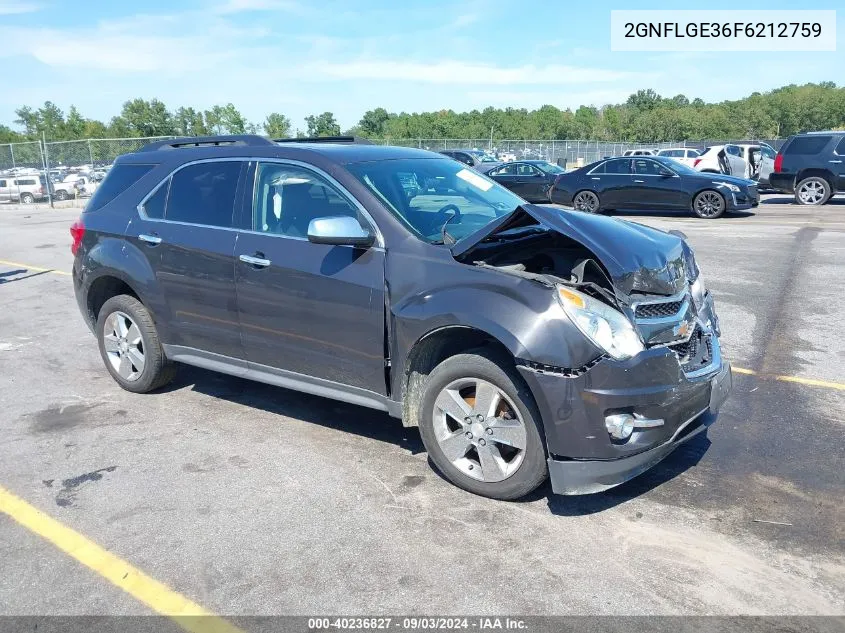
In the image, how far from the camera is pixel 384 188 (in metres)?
4.39

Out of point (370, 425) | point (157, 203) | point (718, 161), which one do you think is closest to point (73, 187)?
point (718, 161)

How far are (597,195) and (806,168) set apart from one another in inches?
212

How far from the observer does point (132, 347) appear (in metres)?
5.52

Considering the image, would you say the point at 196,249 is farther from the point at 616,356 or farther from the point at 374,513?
the point at 616,356

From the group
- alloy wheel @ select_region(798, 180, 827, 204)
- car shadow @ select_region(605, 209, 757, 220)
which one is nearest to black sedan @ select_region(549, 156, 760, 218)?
car shadow @ select_region(605, 209, 757, 220)

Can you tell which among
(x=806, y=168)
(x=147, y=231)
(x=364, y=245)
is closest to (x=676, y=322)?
(x=364, y=245)

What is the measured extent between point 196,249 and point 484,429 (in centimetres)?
238

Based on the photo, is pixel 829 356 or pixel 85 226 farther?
pixel 829 356

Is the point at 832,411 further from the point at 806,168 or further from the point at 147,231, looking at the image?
the point at 806,168

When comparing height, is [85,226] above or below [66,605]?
above

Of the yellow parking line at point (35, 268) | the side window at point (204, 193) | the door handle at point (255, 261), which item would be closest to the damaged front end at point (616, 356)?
the door handle at point (255, 261)

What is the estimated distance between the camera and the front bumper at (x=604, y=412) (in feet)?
11.0

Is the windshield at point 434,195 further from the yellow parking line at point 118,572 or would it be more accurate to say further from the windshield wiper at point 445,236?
the yellow parking line at point 118,572

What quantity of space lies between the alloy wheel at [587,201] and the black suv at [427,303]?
44.8 ft
